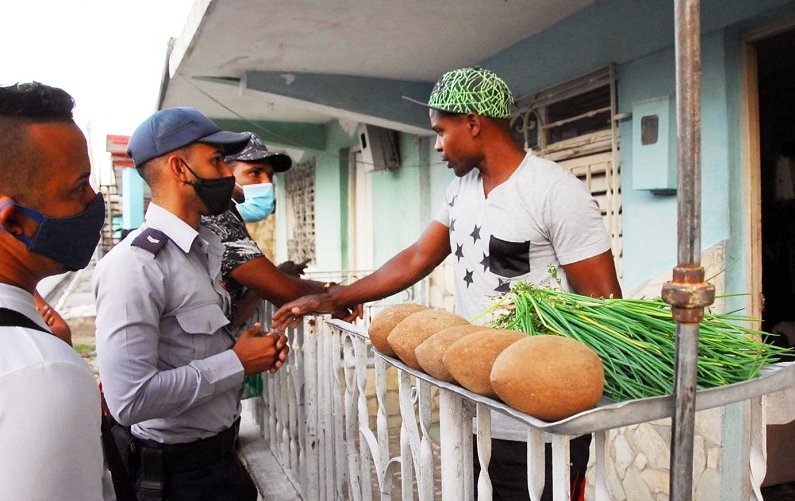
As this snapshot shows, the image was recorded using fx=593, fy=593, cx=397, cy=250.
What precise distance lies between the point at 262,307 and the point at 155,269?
1670mm

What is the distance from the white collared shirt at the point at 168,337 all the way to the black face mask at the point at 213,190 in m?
0.12

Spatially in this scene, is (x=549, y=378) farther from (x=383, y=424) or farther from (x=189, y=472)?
(x=189, y=472)

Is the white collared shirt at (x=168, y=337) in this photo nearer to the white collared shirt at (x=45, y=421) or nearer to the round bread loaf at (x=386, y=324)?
the round bread loaf at (x=386, y=324)

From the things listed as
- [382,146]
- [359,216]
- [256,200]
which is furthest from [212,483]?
[359,216]

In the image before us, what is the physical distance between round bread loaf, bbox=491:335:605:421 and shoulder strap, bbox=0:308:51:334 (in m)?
0.79

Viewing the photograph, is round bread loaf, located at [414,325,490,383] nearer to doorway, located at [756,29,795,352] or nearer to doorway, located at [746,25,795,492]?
doorway, located at [746,25,795,492]

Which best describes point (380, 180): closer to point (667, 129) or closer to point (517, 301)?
point (667, 129)

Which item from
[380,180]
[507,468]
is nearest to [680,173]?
[507,468]

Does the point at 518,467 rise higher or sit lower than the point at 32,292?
lower

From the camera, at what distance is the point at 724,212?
10.9 ft

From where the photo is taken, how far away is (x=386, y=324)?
63.5 inches

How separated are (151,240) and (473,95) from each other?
114 cm

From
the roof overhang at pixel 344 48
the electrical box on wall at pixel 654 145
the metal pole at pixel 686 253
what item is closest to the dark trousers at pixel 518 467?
the metal pole at pixel 686 253

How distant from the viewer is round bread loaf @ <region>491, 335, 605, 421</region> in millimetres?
975
